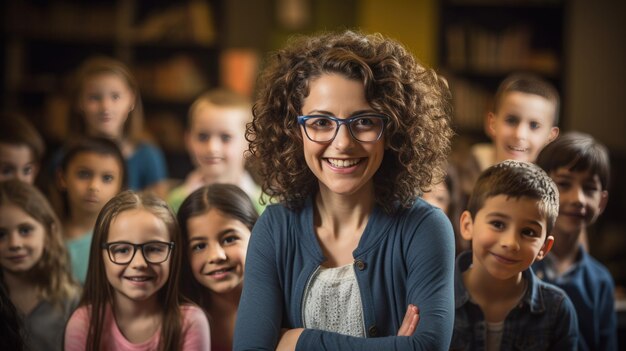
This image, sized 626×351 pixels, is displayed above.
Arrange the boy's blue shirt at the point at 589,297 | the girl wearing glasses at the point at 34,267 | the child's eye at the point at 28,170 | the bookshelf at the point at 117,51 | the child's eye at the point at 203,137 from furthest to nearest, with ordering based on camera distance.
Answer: the bookshelf at the point at 117,51 < the child's eye at the point at 203,137 < the child's eye at the point at 28,170 < the boy's blue shirt at the point at 589,297 < the girl wearing glasses at the point at 34,267

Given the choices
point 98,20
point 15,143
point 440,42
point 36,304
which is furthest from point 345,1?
point 36,304

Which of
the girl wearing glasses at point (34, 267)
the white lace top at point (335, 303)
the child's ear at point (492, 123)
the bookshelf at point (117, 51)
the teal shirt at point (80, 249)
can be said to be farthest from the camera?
the bookshelf at point (117, 51)

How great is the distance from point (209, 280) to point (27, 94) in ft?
20.7

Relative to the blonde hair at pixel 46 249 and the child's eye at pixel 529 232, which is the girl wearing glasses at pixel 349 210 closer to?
the child's eye at pixel 529 232

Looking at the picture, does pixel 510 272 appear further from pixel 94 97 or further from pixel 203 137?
pixel 94 97

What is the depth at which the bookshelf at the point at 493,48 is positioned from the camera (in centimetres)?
790

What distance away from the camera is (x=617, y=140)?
8.13 m

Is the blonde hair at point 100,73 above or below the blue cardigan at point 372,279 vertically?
above

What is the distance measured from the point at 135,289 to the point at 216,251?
0.86 feet

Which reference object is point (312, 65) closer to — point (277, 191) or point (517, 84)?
point (277, 191)

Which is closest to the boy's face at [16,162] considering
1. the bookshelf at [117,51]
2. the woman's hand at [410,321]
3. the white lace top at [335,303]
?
the white lace top at [335,303]

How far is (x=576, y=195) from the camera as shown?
2533 millimetres

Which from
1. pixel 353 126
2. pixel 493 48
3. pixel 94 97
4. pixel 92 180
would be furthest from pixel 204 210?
pixel 493 48

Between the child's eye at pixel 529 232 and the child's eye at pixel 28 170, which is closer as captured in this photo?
the child's eye at pixel 529 232
